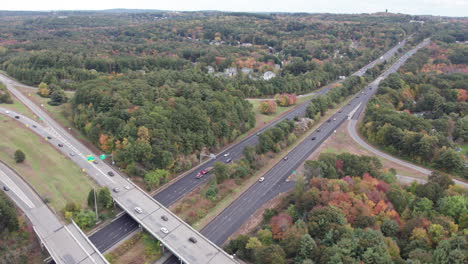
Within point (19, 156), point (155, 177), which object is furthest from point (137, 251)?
point (19, 156)

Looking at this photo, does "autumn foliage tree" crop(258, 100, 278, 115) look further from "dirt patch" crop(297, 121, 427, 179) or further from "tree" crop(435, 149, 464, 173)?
"tree" crop(435, 149, 464, 173)

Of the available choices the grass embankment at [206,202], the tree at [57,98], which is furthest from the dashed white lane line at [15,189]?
the tree at [57,98]

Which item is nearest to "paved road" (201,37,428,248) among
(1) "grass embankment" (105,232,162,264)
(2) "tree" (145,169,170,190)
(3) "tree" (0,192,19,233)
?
(1) "grass embankment" (105,232,162,264)

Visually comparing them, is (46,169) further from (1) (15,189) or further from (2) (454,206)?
(2) (454,206)

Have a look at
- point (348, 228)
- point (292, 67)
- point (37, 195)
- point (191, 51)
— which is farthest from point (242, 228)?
point (191, 51)

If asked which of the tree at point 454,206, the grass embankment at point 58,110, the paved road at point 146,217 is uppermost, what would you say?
the tree at point 454,206

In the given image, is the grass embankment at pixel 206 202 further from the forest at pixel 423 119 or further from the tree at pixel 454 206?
the forest at pixel 423 119

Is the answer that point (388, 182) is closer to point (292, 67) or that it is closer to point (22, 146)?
point (22, 146)

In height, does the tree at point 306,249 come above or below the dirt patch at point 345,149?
above
